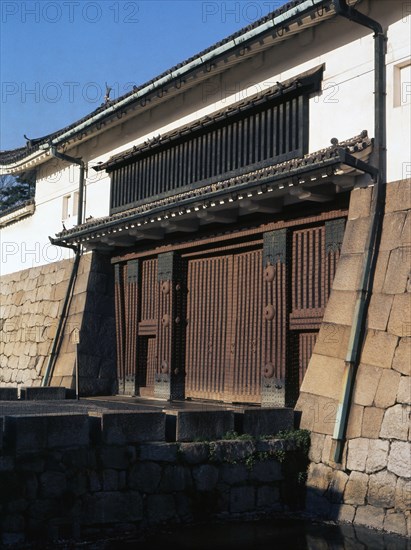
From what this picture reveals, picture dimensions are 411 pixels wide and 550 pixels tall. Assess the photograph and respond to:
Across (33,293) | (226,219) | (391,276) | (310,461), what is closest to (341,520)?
(310,461)

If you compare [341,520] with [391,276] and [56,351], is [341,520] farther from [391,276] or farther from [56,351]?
[56,351]

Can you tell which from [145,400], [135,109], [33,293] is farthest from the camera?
[33,293]

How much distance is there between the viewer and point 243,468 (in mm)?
9617

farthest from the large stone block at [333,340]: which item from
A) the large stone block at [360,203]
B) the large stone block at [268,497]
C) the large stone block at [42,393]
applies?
the large stone block at [42,393]

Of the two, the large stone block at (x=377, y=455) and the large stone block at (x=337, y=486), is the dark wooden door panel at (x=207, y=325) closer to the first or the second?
the large stone block at (x=337, y=486)

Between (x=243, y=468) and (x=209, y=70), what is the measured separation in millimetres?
7845

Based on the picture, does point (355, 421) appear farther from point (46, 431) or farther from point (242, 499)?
point (46, 431)

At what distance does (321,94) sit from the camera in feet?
39.3

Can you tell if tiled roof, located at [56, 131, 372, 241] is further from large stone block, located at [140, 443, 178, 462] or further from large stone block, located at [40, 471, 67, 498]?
large stone block, located at [40, 471, 67, 498]

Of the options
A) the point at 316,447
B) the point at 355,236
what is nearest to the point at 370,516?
the point at 316,447

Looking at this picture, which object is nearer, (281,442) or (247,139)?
(281,442)

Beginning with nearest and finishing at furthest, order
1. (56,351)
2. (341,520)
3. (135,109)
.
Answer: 1. (341,520)
2. (135,109)
3. (56,351)

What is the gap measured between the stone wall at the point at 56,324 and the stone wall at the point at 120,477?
7.72m

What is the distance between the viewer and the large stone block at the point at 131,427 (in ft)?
28.8
